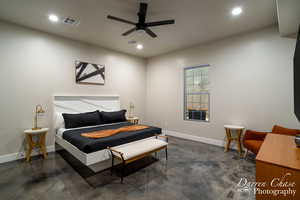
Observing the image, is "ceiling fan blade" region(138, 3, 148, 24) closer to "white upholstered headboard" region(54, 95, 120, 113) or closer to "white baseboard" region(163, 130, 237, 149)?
"white upholstered headboard" region(54, 95, 120, 113)

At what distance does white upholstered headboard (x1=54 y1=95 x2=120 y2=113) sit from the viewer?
11.8 ft

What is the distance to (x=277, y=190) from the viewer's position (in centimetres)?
113

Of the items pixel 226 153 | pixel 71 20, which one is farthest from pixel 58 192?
pixel 226 153

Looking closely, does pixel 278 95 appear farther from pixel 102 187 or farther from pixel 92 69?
pixel 92 69

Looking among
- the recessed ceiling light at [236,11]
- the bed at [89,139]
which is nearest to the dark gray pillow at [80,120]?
the bed at [89,139]

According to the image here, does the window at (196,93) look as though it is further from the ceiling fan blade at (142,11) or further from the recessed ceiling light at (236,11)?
the ceiling fan blade at (142,11)

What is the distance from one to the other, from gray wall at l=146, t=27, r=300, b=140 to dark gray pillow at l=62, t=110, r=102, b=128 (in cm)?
258

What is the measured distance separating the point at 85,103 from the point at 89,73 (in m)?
0.90

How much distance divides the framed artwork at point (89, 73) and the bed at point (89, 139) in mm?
484

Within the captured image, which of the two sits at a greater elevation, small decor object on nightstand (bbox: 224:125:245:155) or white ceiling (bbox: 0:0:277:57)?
white ceiling (bbox: 0:0:277:57)

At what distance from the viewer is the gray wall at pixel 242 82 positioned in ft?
9.68

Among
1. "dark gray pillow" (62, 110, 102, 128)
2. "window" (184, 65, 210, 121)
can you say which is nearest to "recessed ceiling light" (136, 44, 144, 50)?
"window" (184, 65, 210, 121)

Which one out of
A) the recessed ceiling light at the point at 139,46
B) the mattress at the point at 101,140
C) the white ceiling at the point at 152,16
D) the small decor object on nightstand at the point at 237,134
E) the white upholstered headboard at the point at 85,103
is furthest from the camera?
the recessed ceiling light at the point at 139,46

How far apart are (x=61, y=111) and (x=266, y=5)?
16.1 ft
